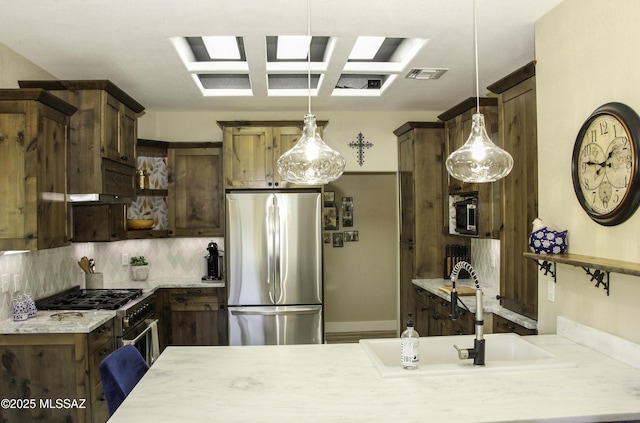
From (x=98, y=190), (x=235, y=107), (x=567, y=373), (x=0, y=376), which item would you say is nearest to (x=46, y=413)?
(x=0, y=376)

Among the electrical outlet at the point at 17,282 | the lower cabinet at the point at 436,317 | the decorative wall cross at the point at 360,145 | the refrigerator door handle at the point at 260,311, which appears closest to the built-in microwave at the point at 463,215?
the lower cabinet at the point at 436,317

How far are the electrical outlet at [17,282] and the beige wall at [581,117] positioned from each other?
138 inches

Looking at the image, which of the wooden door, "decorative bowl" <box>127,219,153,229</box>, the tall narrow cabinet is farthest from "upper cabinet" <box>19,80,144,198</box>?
the tall narrow cabinet

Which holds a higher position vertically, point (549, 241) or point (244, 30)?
point (244, 30)

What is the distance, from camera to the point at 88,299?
3838mm

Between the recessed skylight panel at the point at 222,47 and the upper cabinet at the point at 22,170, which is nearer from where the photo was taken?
the upper cabinet at the point at 22,170

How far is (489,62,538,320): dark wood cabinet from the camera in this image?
3.04m

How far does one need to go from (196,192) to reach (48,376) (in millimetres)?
2509

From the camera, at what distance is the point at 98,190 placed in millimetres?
3664

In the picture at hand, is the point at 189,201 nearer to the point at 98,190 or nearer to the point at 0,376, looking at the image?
the point at 98,190

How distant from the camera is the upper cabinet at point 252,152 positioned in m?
4.78

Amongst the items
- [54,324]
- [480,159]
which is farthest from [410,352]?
[54,324]

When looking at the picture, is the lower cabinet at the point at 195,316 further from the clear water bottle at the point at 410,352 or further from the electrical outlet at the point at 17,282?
the clear water bottle at the point at 410,352

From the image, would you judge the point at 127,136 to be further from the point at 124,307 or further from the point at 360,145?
the point at 360,145
